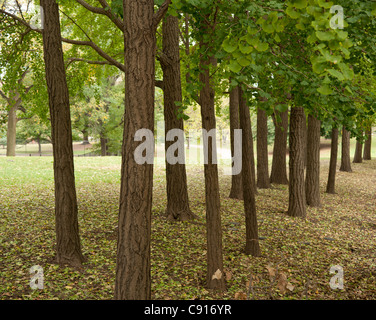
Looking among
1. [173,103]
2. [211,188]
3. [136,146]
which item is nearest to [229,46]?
[136,146]

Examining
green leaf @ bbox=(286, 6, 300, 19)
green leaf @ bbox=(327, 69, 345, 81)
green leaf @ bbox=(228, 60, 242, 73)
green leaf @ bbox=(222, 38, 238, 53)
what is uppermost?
green leaf @ bbox=(286, 6, 300, 19)

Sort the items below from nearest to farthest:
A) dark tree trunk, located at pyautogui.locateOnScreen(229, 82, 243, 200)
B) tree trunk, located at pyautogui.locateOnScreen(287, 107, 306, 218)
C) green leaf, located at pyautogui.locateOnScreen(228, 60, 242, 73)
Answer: green leaf, located at pyautogui.locateOnScreen(228, 60, 242, 73), tree trunk, located at pyautogui.locateOnScreen(287, 107, 306, 218), dark tree trunk, located at pyautogui.locateOnScreen(229, 82, 243, 200)

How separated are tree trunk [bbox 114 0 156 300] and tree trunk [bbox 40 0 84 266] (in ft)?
6.84

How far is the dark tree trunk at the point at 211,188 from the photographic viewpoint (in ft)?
16.1

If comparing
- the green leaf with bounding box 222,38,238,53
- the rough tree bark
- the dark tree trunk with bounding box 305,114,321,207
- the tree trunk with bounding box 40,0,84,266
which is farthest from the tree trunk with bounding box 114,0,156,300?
the dark tree trunk with bounding box 305,114,321,207

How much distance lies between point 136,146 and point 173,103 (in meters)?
4.71

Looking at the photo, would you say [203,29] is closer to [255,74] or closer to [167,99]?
[255,74]

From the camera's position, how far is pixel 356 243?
818 centimetres

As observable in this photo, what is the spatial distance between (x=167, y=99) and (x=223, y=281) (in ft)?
15.1

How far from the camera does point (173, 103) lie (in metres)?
8.15

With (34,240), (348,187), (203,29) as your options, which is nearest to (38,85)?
(34,240)

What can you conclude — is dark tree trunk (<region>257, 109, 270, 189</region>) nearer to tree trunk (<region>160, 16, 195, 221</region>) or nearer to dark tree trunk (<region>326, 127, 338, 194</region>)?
dark tree trunk (<region>326, 127, 338, 194</region>)

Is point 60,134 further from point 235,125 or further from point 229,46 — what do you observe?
point 235,125

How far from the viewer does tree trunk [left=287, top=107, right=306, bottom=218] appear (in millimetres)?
9789
